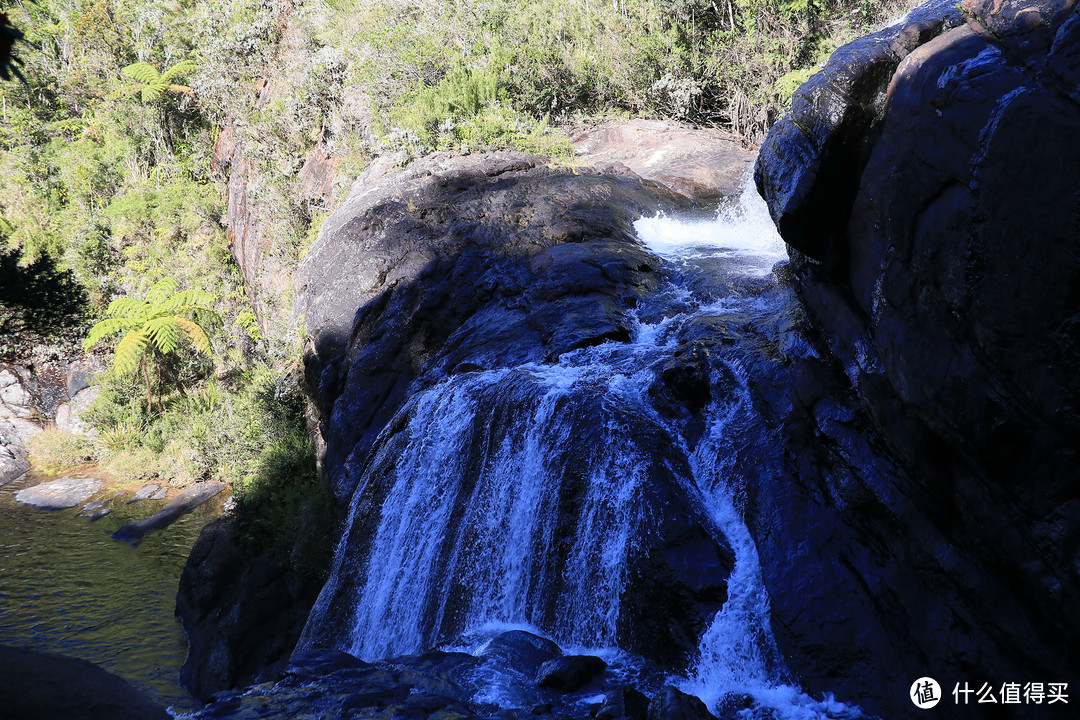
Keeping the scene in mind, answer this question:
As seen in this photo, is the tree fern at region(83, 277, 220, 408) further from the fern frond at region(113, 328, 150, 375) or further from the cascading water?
the cascading water

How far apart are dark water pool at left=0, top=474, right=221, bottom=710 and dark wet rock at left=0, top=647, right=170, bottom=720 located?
6488 millimetres

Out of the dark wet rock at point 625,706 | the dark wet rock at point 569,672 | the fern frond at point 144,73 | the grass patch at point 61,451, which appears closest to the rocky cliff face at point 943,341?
the dark wet rock at point 625,706

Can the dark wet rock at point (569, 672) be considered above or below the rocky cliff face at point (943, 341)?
below

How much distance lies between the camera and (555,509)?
5992 millimetres

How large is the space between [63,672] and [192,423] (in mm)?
13628

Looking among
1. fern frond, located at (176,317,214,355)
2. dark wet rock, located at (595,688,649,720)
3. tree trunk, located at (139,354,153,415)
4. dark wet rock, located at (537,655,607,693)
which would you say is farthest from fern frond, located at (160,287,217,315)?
dark wet rock, located at (595,688,649,720)

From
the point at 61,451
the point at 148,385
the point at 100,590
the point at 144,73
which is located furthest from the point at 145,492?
the point at 144,73

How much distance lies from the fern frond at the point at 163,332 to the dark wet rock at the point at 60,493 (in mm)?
3168

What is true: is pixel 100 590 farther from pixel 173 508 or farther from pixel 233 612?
pixel 233 612

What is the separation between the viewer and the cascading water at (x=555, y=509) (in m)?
5.25

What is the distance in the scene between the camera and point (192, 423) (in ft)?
48.0

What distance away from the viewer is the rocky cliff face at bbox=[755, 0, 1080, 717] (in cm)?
324

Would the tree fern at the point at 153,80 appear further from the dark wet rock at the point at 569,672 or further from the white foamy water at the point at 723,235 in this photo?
the dark wet rock at the point at 569,672

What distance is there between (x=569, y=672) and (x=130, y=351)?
42.1ft
